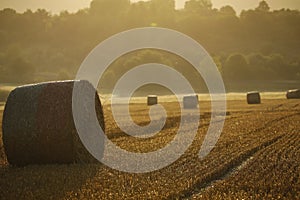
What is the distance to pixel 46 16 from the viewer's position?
13062 cm

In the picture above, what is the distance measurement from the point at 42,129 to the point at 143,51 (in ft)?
333

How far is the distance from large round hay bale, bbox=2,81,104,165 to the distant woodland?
2789 inches

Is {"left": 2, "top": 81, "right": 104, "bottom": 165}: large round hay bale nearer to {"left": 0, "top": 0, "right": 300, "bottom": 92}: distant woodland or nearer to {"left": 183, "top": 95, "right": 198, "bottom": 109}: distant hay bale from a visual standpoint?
{"left": 183, "top": 95, "right": 198, "bottom": 109}: distant hay bale

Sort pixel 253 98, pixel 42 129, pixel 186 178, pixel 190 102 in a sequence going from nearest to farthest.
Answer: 1. pixel 186 178
2. pixel 42 129
3. pixel 190 102
4. pixel 253 98

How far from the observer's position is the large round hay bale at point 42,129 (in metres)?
10.9

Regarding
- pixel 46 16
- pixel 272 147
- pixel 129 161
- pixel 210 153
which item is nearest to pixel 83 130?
pixel 129 161

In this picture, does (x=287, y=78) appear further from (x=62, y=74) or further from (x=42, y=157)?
(x=42, y=157)

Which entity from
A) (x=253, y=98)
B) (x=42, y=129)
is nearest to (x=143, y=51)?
(x=253, y=98)

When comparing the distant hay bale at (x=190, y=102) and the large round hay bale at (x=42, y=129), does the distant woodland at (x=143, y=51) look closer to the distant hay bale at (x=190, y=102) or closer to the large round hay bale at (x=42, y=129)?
the distant hay bale at (x=190, y=102)

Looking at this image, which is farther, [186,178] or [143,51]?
[143,51]

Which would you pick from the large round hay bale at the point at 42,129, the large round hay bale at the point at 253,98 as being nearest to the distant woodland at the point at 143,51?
the large round hay bale at the point at 253,98

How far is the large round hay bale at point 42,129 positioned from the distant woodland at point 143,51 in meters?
70.8

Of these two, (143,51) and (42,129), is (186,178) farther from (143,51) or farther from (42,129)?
(143,51)

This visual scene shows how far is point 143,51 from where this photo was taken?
367 feet
